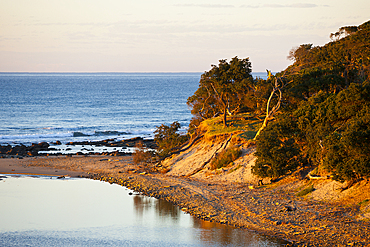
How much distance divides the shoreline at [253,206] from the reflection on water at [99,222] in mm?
828

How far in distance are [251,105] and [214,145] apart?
5503 mm

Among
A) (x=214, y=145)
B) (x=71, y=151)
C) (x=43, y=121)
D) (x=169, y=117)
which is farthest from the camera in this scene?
(x=169, y=117)

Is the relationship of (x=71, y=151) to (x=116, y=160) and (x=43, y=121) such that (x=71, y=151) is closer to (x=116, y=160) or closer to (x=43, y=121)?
(x=116, y=160)

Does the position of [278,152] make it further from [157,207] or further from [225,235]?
[225,235]

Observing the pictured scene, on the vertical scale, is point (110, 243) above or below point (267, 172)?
below

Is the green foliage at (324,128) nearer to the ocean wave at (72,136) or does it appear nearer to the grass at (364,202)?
the grass at (364,202)

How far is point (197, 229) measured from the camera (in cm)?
1639

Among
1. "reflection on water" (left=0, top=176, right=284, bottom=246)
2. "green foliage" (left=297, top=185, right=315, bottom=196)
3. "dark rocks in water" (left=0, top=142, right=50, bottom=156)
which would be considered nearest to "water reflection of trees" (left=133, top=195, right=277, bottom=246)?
"reflection on water" (left=0, top=176, right=284, bottom=246)

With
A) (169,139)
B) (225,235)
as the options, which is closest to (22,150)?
(169,139)

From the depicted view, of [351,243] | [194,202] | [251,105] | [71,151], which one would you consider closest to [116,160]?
[71,151]

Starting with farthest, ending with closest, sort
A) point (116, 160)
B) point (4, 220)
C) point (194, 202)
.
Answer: point (116, 160) < point (194, 202) < point (4, 220)

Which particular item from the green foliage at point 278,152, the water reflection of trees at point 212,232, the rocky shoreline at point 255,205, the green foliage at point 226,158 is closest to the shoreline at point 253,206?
the rocky shoreline at point 255,205

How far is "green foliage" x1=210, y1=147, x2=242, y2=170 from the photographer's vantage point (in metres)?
26.1

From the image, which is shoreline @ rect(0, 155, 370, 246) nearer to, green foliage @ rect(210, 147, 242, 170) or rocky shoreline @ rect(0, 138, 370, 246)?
rocky shoreline @ rect(0, 138, 370, 246)
